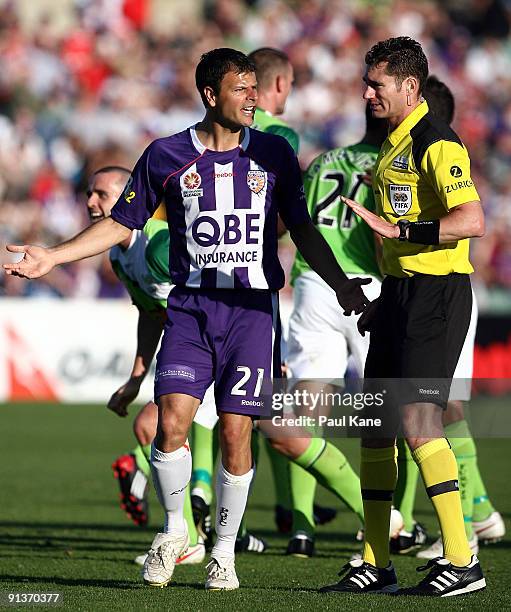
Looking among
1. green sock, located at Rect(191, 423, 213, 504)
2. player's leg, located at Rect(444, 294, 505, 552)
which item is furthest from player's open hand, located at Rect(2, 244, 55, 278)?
player's leg, located at Rect(444, 294, 505, 552)

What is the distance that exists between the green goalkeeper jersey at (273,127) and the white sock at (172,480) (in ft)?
7.81

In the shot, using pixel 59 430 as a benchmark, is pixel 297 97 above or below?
above

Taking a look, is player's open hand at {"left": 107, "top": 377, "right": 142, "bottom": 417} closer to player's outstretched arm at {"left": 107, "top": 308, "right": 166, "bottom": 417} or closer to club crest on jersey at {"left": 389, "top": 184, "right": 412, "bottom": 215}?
player's outstretched arm at {"left": 107, "top": 308, "right": 166, "bottom": 417}

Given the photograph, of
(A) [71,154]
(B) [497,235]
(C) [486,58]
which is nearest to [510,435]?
(B) [497,235]

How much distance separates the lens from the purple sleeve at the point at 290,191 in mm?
6152

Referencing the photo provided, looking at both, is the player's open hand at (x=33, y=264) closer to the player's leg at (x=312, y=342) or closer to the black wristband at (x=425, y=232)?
the black wristband at (x=425, y=232)

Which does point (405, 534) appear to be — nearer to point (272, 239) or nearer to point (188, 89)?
point (272, 239)

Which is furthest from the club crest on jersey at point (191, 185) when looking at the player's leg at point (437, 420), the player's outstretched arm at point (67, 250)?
the player's leg at point (437, 420)

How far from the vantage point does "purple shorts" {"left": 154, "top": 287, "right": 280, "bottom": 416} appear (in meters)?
6.00

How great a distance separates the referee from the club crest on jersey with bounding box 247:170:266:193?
54cm

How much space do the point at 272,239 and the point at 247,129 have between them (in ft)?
1.85

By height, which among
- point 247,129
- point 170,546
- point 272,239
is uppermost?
point 247,129

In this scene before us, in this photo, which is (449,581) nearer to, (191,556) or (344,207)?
(191,556)

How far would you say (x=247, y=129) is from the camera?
20.5 ft
